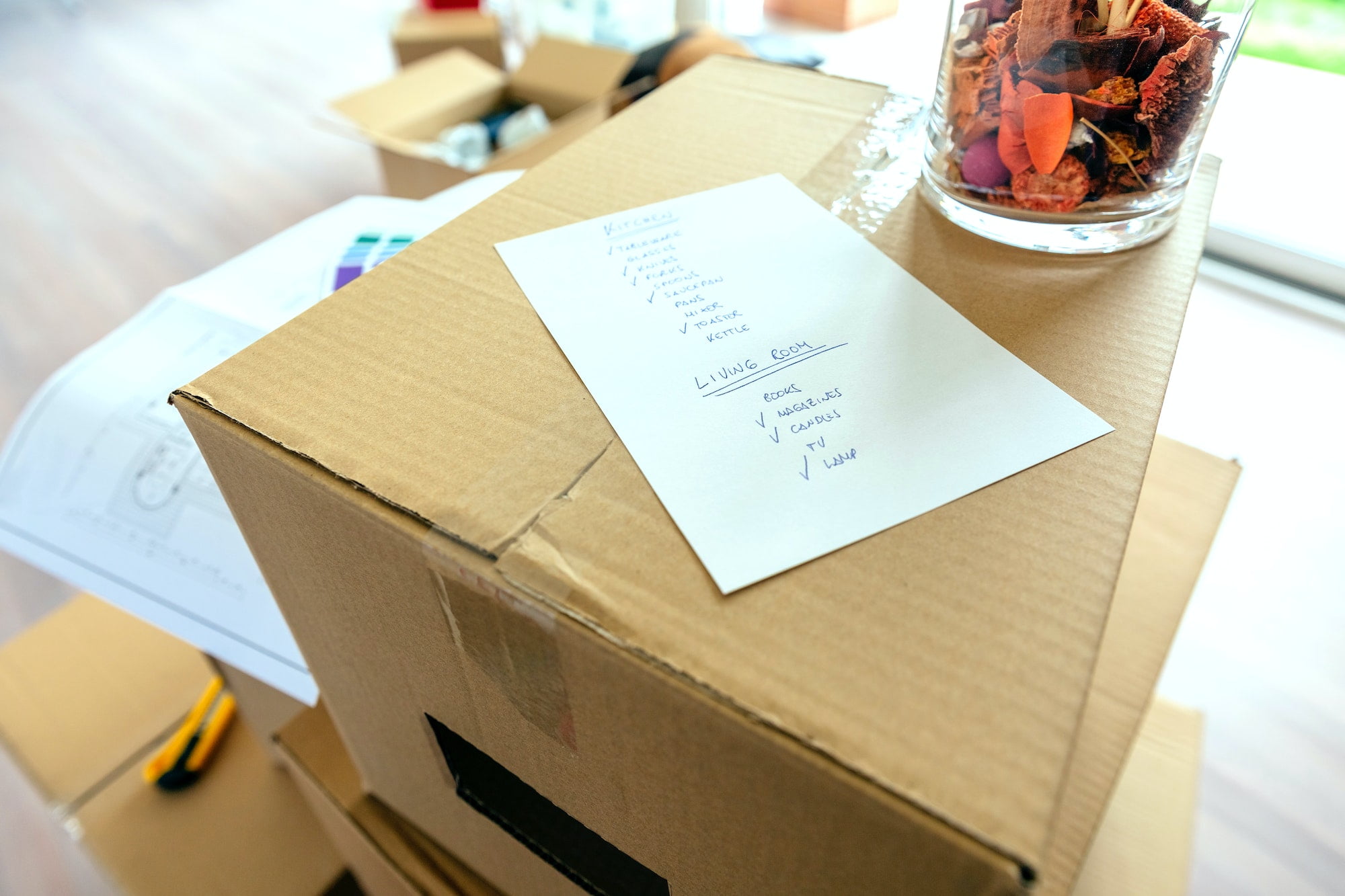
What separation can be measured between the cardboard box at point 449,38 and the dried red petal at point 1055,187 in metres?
1.73

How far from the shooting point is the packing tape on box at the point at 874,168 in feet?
1.48

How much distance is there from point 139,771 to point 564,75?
1.23 meters

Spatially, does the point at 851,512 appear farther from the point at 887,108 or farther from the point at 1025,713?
the point at 887,108

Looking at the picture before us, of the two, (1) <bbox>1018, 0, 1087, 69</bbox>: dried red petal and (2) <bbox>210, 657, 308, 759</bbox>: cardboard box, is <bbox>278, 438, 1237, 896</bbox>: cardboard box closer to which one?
(2) <bbox>210, 657, 308, 759</bbox>: cardboard box

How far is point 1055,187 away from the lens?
389 mm

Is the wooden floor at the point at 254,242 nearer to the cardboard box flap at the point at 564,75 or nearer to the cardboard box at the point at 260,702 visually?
the cardboard box at the point at 260,702

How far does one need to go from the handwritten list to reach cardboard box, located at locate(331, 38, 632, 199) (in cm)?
81

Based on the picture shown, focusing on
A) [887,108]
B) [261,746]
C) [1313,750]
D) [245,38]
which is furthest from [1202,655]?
[245,38]

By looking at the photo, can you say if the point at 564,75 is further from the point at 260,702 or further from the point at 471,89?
the point at 260,702

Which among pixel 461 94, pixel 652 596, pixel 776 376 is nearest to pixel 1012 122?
pixel 776 376

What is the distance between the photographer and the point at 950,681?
25cm

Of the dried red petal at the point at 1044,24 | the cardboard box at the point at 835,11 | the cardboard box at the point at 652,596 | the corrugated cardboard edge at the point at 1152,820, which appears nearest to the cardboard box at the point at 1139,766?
the corrugated cardboard edge at the point at 1152,820

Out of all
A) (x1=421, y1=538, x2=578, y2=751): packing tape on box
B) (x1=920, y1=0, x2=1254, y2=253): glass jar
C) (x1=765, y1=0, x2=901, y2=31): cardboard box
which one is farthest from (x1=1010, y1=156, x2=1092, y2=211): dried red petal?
(x1=765, y1=0, x2=901, y2=31): cardboard box

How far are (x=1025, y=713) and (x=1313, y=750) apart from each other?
922mm
